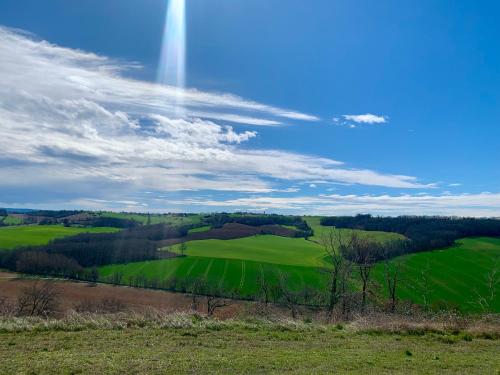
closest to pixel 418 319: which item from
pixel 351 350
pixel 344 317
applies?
pixel 344 317

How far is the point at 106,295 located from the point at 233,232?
61.4 metres

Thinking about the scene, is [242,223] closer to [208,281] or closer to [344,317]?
[208,281]

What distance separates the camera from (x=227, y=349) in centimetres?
1018

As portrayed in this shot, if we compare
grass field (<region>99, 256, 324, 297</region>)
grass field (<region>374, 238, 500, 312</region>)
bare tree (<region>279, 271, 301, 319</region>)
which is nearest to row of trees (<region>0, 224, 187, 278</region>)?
grass field (<region>99, 256, 324, 297</region>)

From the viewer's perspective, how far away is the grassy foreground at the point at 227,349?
332 inches

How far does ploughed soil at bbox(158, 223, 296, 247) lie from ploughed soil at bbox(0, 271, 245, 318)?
34005 millimetres

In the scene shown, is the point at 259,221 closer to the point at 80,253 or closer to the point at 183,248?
the point at 183,248

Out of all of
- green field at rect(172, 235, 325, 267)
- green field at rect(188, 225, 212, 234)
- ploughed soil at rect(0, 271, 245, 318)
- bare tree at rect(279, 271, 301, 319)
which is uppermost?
green field at rect(188, 225, 212, 234)

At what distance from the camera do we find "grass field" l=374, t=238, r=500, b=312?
5906 cm

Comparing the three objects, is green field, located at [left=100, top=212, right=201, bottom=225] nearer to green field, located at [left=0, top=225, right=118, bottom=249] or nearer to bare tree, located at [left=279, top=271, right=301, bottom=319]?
green field, located at [left=0, top=225, right=118, bottom=249]

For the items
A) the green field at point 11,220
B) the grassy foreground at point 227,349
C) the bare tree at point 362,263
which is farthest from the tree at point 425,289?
the green field at point 11,220

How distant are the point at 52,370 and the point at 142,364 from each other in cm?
173

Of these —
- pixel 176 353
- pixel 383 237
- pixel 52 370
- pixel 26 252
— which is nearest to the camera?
pixel 52 370

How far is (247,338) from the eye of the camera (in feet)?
38.0
